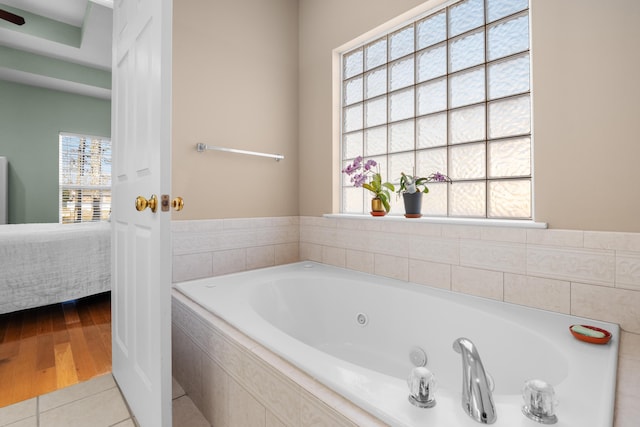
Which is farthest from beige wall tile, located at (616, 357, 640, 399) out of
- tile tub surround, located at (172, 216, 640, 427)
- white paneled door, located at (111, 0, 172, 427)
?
white paneled door, located at (111, 0, 172, 427)

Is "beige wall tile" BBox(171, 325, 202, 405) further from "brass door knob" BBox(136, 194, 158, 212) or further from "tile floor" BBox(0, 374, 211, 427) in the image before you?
"brass door knob" BBox(136, 194, 158, 212)

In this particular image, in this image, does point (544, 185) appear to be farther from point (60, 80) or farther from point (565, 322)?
point (60, 80)

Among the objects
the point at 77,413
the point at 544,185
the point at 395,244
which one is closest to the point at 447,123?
the point at 544,185

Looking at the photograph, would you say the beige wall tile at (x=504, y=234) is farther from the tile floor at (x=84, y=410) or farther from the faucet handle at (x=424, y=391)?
the tile floor at (x=84, y=410)

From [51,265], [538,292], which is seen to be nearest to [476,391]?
[538,292]

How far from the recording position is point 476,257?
57.2 inches

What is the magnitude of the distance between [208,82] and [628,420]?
7.24 feet

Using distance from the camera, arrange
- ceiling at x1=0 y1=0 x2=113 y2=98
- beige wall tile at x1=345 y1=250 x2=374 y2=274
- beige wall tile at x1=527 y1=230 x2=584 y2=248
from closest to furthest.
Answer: beige wall tile at x1=527 y1=230 x2=584 y2=248
beige wall tile at x1=345 y1=250 x2=374 y2=274
ceiling at x1=0 y1=0 x2=113 y2=98

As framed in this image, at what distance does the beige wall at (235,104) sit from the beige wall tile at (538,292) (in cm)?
151

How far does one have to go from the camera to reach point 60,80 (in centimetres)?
399

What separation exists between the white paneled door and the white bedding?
4.36 feet

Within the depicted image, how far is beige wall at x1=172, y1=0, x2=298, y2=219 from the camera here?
1.82 metres

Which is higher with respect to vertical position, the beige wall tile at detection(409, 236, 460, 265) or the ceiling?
the ceiling

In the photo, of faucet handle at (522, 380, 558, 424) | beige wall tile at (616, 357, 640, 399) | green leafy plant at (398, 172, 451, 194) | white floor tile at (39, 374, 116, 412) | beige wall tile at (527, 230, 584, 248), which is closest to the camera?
faucet handle at (522, 380, 558, 424)
